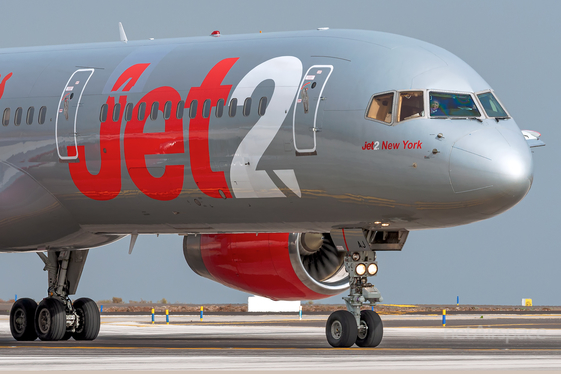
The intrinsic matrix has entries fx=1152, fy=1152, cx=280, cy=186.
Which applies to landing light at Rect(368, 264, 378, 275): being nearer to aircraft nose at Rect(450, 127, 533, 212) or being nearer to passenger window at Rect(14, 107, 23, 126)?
aircraft nose at Rect(450, 127, 533, 212)

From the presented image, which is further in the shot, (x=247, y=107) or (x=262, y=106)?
(x=247, y=107)

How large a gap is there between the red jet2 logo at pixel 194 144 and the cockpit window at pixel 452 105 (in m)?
2.57

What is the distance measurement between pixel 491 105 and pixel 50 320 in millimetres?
10995

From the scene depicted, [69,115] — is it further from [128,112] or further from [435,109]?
[435,109]

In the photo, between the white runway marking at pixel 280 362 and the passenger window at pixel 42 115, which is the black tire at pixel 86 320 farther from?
the white runway marking at pixel 280 362

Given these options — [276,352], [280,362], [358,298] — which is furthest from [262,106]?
[280,362]

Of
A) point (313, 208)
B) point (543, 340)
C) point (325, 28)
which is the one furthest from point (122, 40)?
point (543, 340)

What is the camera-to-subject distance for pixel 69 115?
23.2 meters

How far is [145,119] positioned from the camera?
22.2 m

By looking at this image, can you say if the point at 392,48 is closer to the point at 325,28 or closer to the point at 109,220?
the point at 325,28

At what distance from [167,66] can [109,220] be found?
3.38 meters

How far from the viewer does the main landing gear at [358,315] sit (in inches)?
824

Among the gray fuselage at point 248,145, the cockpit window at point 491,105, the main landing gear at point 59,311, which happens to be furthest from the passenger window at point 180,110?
the main landing gear at point 59,311

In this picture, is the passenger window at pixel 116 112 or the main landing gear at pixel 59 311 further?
the main landing gear at pixel 59 311
